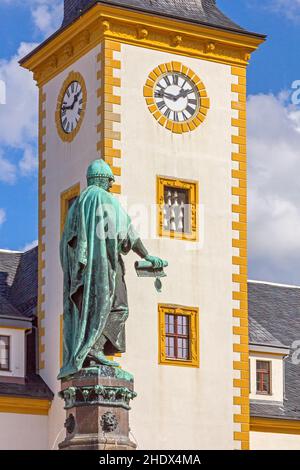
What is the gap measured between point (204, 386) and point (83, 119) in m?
8.41

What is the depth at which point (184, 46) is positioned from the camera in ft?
147

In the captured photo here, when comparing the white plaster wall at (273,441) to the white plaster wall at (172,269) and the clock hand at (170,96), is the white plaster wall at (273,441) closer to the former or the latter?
the white plaster wall at (172,269)

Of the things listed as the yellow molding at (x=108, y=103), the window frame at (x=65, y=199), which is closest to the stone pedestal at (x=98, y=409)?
the yellow molding at (x=108, y=103)

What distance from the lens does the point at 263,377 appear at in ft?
156

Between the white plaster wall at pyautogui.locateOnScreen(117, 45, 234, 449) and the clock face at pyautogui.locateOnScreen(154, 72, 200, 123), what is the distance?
470 mm

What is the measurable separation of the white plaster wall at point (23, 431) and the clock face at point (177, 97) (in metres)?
9.54

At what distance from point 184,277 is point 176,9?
8.05 metres

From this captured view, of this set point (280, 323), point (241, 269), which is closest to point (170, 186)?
point (241, 269)

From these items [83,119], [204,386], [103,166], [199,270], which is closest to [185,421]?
[204,386]

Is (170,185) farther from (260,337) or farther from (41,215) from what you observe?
(260,337)

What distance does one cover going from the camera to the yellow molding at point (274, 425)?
150ft

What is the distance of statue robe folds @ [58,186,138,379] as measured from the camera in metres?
24.1
